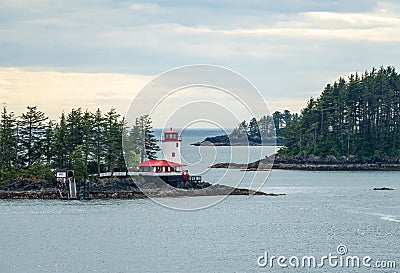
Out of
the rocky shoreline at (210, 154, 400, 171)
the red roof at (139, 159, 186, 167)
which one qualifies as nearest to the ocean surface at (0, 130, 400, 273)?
the red roof at (139, 159, 186, 167)

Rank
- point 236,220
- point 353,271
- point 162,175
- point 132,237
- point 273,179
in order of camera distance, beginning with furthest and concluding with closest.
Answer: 1. point 273,179
2. point 162,175
3. point 236,220
4. point 132,237
5. point 353,271

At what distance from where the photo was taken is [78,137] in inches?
3369

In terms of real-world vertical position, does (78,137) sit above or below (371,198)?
above

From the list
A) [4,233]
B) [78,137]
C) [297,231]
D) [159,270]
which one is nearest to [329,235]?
[297,231]

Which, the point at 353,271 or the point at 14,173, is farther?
the point at 14,173

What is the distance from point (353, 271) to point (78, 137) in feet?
155

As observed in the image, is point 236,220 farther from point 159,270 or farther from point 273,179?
point 273,179

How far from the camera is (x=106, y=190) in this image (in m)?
77.7

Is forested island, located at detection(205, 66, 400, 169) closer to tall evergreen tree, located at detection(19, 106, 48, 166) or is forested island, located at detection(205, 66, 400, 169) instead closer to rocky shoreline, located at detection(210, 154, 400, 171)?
rocky shoreline, located at detection(210, 154, 400, 171)

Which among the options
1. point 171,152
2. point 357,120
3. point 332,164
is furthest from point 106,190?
point 357,120

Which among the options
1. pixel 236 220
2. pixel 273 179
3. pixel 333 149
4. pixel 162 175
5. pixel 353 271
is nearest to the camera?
pixel 353 271

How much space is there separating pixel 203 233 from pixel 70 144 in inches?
1242

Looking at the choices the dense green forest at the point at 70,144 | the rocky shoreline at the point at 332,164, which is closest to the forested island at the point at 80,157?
the dense green forest at the point at 70,144

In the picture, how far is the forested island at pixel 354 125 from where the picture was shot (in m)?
131
